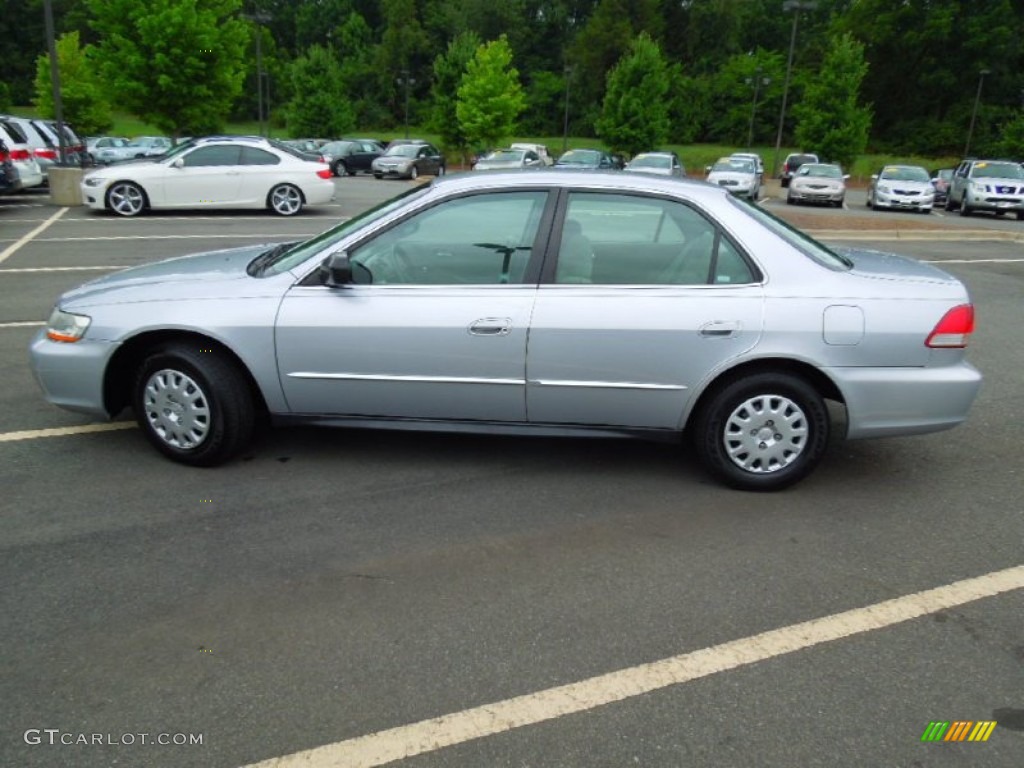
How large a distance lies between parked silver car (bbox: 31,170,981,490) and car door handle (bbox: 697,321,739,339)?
0.7 inches

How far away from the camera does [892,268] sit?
460 centimetres

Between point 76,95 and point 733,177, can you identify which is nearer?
point 733,177

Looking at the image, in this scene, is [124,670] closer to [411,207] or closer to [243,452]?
[243,452]

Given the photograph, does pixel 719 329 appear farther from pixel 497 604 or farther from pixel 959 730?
pixel 959 730

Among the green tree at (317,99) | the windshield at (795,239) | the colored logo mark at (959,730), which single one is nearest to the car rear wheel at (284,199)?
the windshield at (795,239)

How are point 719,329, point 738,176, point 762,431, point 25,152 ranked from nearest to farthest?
1. point 719,329
2. point 762,431
3. point 25,152
4. point 738,176

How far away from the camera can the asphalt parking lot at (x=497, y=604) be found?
8.36 ft

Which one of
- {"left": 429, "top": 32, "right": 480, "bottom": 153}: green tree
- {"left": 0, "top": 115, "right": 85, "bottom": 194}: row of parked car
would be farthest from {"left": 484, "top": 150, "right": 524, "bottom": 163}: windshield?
{"left": 429, "top": 32, "right": 480, "bottom": 153}: green tree

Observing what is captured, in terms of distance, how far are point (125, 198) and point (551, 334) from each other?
47.6 ft

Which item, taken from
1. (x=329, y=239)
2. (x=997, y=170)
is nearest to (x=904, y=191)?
(x=997, y=170)

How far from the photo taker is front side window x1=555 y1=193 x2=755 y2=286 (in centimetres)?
422

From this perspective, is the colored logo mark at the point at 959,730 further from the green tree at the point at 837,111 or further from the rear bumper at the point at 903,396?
the green tree at the point at 837,111

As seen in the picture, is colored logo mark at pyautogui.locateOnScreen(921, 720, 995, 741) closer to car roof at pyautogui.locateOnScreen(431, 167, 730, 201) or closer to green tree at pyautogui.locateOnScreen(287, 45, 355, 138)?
car roof at pyautogui.locateOnScreen(431, 167, 730, 201)

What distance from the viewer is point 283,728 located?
2.55 metres
